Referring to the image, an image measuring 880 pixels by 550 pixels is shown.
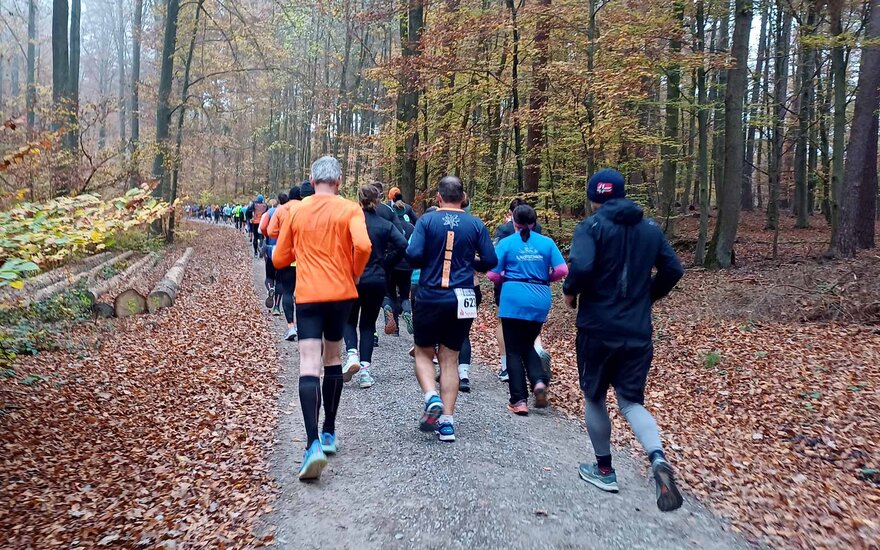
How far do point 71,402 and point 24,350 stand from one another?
322cm

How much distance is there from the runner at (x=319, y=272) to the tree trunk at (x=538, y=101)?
966 centimetres

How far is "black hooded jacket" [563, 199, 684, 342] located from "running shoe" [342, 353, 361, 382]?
3.12m

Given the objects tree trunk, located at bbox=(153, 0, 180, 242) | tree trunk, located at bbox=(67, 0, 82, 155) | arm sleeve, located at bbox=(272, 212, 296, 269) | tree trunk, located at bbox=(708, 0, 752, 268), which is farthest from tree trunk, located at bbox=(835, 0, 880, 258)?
tree trunk, located at bbox=(153, 0, 180, 242)

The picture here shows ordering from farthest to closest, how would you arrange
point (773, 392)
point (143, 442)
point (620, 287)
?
point (773, 392)
point (143, 442)
point (620, 287)

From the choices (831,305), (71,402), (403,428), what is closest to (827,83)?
(831,305)

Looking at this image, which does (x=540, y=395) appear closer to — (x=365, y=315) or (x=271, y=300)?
(x=365, y=315)

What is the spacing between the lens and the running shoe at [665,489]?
12.2 feet

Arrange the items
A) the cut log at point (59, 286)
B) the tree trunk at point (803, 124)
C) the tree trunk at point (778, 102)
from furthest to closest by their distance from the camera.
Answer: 1. the tree trunk at point (803, 124)
2. the tree trunk at point (778, 102)
3. the cut log at point (59, 286)

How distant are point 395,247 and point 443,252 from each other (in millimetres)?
1144

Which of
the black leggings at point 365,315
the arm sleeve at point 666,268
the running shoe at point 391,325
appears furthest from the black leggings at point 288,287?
the arm sleeve at point 666,268

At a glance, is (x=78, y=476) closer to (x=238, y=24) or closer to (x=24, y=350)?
(x=24, y=350)

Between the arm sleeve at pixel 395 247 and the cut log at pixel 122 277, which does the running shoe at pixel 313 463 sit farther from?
the cut log at pixel 122 277

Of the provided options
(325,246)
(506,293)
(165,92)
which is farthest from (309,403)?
(165,92)

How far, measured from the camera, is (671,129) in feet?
60.0
